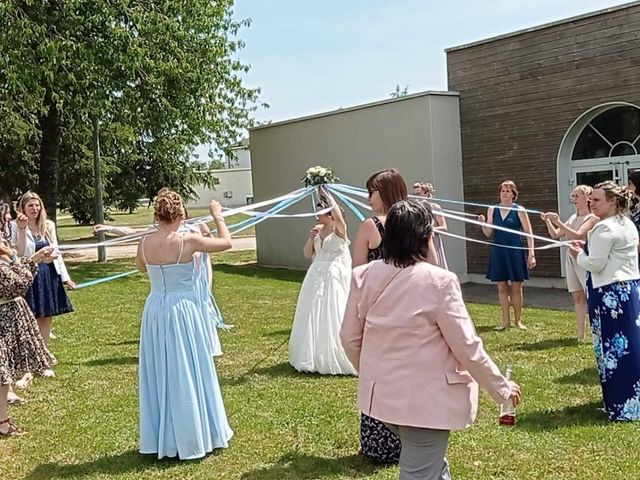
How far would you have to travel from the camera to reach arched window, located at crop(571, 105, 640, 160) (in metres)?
12.9

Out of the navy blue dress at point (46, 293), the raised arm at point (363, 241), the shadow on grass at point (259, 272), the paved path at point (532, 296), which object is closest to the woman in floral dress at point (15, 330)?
the navy blue dress at point (46, 293)

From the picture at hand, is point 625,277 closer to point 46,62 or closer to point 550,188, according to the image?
point 550,188

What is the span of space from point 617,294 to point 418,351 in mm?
2803

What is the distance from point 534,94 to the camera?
46.0ft

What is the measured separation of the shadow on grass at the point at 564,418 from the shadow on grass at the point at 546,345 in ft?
7.44

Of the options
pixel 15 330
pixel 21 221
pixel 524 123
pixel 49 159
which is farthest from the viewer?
pixel 49 159

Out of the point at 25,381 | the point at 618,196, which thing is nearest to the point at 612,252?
the point at 618,196

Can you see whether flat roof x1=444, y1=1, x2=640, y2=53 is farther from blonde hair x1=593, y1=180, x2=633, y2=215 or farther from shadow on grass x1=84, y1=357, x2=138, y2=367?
shadow on grass x1=84, y1=357, x2=138, y2=367

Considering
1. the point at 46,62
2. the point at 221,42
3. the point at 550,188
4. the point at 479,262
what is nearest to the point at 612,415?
the point at 550,188

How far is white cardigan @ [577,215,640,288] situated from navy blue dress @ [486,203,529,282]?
3812 mm

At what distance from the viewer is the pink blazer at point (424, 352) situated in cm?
327

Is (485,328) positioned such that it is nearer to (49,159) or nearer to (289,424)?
(289,424)

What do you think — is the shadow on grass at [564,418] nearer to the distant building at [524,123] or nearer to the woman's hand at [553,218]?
the woman's hand at [553,218]

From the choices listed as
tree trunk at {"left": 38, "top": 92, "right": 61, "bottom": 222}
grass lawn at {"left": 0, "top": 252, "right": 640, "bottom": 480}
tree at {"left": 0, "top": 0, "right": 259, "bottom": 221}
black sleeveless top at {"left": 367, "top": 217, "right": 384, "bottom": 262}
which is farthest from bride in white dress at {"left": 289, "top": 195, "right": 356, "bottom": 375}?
tree trunk at {"left": 38, "top": 92, "right": 61, "bottom": 222}
